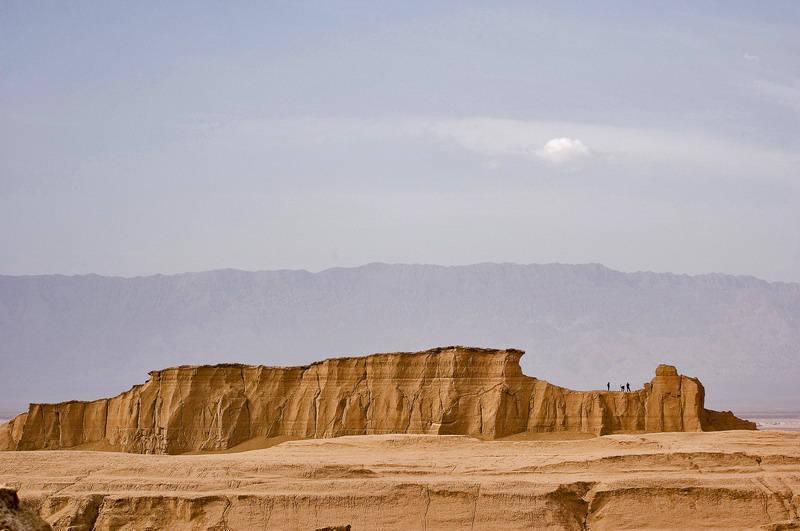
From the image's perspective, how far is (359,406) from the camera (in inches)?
2354

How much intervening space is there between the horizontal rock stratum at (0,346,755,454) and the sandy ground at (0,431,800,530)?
9.75 metres

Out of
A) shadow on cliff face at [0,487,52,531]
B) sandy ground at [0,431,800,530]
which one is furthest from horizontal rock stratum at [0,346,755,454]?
shadow on cliff face at [0,487,52,531]

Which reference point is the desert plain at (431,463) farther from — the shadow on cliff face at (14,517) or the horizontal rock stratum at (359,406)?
the shadow on cliff face at (14,517)

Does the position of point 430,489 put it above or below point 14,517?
above

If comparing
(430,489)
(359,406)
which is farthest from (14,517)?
(359,406)

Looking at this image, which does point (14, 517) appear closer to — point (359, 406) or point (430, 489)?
point (430, 489)

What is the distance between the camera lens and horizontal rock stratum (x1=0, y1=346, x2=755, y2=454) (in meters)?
56.6

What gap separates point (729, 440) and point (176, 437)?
25971 mm

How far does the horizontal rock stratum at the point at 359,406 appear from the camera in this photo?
56562 millimetres

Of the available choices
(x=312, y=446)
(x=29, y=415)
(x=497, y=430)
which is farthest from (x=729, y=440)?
(x=29, y=415)

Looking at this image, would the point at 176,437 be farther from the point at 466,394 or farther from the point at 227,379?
the point at 466,394

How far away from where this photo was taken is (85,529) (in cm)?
4062

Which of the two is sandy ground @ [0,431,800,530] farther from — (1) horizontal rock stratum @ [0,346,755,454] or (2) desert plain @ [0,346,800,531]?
(1) horizontal rock stratum @ [0,346,755,454]

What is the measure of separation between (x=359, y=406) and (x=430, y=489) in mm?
19154
